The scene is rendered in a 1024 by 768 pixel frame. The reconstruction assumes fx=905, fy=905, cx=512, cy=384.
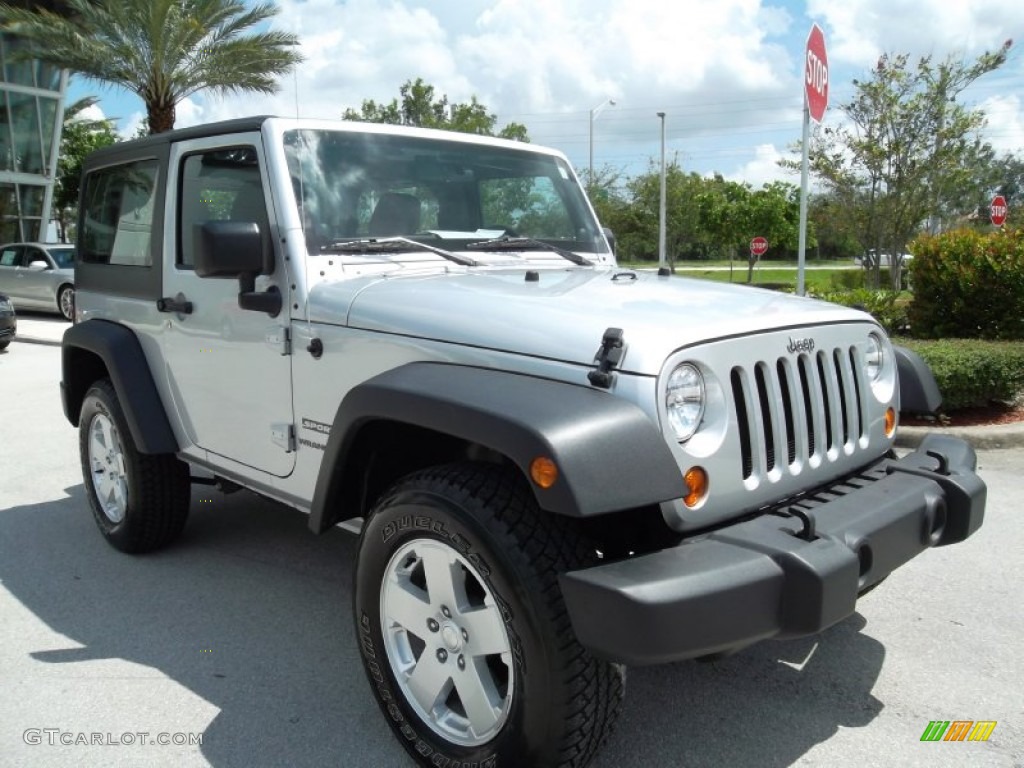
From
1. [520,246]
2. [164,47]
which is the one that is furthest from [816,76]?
[164,47]

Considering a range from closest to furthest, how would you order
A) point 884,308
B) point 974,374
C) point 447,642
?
point 447,642 < point 974,374 < point 884,308

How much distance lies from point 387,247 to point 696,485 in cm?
162

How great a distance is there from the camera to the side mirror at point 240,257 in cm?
306

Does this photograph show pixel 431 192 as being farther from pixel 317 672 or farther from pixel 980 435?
pixel 980 435

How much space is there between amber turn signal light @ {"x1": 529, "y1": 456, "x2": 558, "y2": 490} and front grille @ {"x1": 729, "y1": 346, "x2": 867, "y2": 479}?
0.65 m

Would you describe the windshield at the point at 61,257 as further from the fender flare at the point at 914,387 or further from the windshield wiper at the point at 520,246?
the fender flare at the point at 914,387

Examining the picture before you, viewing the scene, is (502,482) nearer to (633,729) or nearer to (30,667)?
(633,729)

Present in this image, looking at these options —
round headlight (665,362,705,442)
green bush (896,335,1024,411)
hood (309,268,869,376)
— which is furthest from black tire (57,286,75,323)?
round headlight (665,362,705,442)

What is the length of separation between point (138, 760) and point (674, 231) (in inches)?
1510

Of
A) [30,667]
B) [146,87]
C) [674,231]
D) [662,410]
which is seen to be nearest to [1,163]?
[146,87]

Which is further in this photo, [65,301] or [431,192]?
[65,301]

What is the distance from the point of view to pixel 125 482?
175 inches

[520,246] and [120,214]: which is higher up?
[120,214]

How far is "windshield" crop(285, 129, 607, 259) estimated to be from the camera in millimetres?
3400
